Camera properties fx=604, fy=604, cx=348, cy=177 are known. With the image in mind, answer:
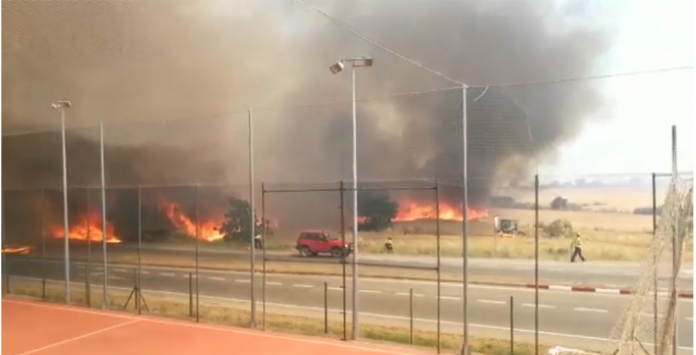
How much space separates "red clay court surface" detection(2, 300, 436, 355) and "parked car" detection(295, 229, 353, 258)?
3.08 ft

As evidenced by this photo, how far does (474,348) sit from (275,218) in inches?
101

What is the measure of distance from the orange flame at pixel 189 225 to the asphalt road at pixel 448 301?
1.49 ft

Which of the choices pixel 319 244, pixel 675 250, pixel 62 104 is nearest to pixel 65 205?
pixel 62 104

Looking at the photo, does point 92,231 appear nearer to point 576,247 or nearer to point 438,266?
point 438,266

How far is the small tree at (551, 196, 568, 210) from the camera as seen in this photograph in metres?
5.40

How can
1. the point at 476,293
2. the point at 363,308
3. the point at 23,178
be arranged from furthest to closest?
the point at 23,178
the point at 363,308
the point at 476,293

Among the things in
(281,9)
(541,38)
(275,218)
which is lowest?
(275,218)

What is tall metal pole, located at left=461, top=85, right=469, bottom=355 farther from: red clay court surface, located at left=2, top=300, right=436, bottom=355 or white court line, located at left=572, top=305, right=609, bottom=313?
white court line, located at left=572, top=305, right=609, bottom=313

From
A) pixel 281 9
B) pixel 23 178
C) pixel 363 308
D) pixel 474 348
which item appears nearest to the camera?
pixel 474 348

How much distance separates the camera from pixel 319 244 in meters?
6.47

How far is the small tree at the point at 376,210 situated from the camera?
20.0 feet

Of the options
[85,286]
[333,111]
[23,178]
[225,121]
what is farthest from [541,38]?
[23,178]

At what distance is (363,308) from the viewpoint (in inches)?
248

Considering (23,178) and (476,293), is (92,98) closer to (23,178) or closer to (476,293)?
(23,178)
